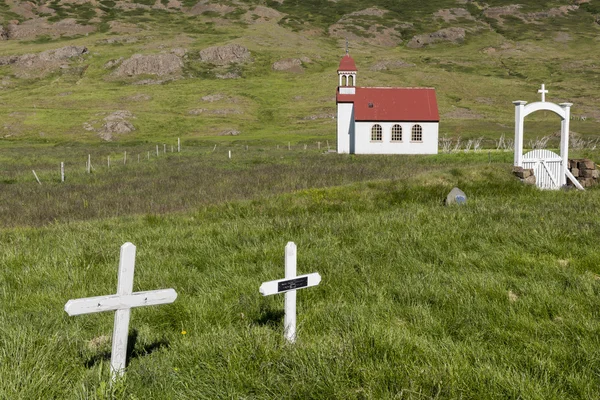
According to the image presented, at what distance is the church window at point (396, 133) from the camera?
4744 centimetres

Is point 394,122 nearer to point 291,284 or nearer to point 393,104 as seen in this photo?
point 393,104

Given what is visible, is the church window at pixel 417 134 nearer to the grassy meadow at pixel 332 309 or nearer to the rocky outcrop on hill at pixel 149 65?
the grassy meadow at pixel 332 309

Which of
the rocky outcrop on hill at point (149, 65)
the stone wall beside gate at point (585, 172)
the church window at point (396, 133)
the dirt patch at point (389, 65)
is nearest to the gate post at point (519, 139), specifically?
the stone wall beside gate at point (585, 172)

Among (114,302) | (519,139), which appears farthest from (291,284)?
(519,139)

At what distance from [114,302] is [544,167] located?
1791 centimetres

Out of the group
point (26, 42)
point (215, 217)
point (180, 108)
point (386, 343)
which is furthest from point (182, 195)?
point (26, 42)

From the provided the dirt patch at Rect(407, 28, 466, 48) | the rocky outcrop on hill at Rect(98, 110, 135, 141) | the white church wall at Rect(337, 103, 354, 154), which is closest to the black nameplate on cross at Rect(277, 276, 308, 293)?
the white church wall at Rect(337, 103, 354, 154)

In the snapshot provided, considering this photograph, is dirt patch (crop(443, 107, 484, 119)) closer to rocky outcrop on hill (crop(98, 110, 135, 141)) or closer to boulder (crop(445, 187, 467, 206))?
rocky outcrop on hill (crop(98, 110, 135, 141))

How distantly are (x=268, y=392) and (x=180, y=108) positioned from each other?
97685 mm

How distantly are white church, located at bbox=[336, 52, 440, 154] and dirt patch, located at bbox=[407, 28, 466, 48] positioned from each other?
152436mm

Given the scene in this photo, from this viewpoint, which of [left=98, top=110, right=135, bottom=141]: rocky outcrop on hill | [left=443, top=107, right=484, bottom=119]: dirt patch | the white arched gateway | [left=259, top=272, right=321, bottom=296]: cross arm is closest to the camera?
[left=259, top=272, right=321, bottom=296]: cross arm

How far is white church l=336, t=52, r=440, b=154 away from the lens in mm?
47000

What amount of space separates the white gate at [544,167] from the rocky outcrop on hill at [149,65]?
128m

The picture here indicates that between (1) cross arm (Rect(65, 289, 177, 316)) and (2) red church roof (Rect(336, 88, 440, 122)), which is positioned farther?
(2) red church roof (Rect(336, 88, 440, 122))
